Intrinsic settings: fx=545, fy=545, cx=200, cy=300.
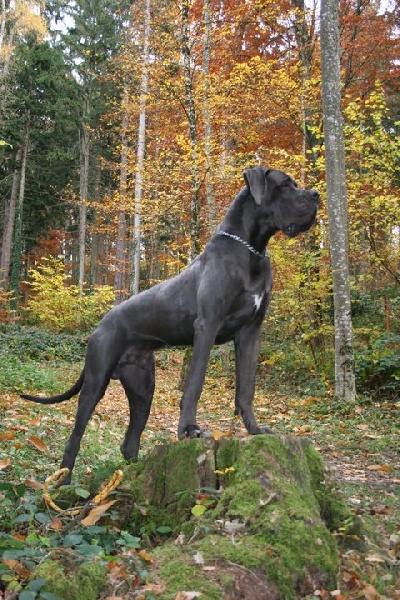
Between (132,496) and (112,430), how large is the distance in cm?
437

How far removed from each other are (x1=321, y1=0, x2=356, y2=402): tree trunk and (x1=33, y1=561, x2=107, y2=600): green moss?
775cm

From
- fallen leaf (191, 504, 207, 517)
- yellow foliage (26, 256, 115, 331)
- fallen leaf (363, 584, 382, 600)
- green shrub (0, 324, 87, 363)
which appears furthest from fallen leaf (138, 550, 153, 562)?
yellow foliage (26, 256, 115, 331)

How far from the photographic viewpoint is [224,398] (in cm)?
1173

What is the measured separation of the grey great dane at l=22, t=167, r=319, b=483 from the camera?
3.45m

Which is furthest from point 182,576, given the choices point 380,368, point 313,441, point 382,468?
point 380,368

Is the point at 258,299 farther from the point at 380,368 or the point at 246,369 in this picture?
the point at 380,368

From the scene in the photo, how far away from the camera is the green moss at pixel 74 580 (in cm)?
238

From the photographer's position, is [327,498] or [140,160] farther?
[140,160]

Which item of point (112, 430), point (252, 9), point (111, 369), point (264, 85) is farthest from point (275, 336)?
point (111, 369)

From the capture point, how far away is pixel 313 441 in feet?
23.5

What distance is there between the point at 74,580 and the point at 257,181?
2424 mm

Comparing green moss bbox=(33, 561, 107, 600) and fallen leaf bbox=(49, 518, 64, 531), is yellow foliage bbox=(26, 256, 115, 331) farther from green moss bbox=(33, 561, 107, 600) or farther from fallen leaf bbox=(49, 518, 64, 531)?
green moss bbox=(33, 561, 107, 600)

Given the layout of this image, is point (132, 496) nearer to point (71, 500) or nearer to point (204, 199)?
point (71, 500)

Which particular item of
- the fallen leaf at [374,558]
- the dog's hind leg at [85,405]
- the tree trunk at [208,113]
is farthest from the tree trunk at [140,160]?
the fallen leaf at [374,558]
